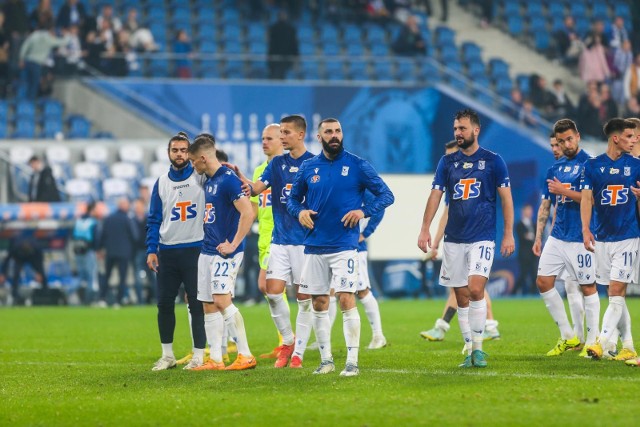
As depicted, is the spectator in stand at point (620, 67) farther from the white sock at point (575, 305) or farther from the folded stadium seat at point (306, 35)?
the white sock at point (575, 305)

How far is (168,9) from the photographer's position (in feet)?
109

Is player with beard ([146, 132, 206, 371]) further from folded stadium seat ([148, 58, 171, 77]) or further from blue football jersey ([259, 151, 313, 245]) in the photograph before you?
folded stadium seat ([148, 58, 171, 77])

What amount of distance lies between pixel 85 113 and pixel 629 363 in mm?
20689

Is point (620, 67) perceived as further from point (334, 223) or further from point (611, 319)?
point (334, 223)

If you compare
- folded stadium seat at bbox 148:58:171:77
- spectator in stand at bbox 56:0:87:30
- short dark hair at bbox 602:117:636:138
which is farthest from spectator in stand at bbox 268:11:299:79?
short dark hair at bbox 602:117:636:138

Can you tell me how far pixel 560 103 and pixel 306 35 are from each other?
24.5ft

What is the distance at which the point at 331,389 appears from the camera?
986cm

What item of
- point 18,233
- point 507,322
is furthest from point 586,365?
point 18,233

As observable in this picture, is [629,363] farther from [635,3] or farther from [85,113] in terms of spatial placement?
[635,3]

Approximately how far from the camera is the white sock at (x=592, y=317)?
484 inches

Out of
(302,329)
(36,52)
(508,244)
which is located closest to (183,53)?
(36,52)

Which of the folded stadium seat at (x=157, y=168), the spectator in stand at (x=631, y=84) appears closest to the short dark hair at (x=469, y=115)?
the folded stadium seat at (x=157, y=168)

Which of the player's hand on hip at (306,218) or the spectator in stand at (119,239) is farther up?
the player's hand on hip at (306,218)

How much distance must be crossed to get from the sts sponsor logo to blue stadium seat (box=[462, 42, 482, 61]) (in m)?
23.1
